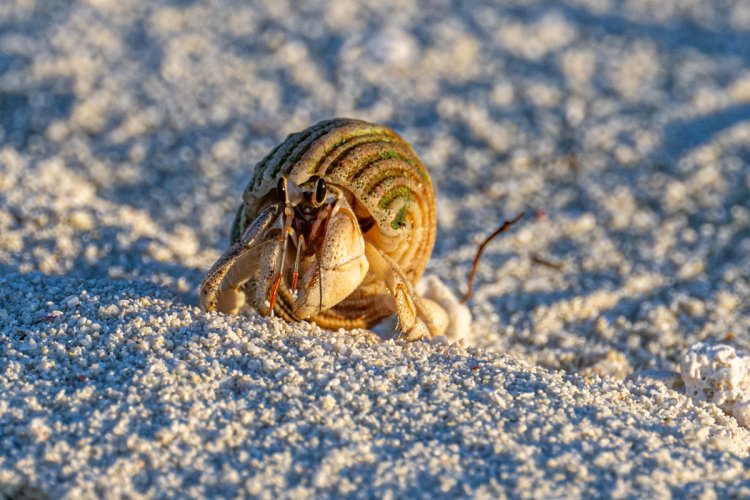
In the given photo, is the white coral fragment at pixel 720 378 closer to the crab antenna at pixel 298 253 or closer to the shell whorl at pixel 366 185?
the shell whorl at pixel 366 185

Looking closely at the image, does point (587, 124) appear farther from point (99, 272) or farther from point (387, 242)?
point (99, 272)

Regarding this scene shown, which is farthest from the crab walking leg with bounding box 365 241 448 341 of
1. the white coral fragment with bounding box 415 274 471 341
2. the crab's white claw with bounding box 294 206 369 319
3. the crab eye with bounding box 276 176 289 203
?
the crab eye with bounding box 276 176 289 203

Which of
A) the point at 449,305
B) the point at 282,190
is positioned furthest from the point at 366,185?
the point at 449,305

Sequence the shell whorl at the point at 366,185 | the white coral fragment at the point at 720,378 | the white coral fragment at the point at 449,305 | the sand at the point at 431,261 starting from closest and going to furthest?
the sand at the point at 431,261 → the white coral fragment at the point at 720,378 → the shell whorl at the point at 366,185 → the white coral fragment at the point at 449,305

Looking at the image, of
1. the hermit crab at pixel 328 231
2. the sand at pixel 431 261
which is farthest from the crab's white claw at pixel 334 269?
the sand at pixel 431 261

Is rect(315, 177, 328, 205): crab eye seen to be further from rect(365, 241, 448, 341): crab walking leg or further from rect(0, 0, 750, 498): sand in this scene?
rect(0, 0, 750, 498): sand

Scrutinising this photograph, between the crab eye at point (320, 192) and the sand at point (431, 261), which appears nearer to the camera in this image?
the sand at point (431, 261)

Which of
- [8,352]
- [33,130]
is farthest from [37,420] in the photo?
[33,130]
